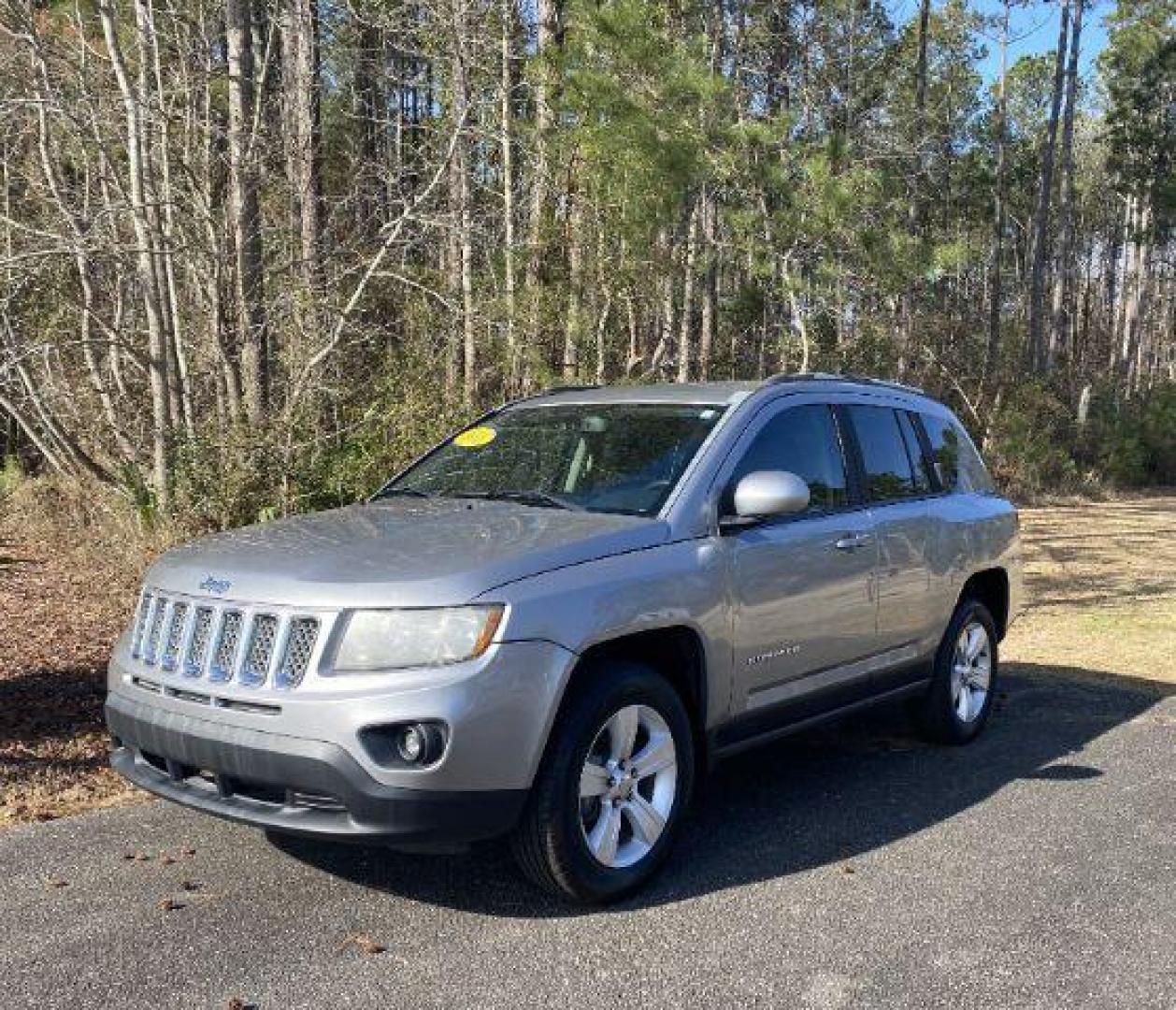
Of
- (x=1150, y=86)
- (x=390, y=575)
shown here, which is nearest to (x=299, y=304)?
(x=390, y=575)

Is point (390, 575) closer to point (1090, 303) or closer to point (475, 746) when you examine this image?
point (475, 746)

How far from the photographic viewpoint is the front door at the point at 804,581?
4.73 metres

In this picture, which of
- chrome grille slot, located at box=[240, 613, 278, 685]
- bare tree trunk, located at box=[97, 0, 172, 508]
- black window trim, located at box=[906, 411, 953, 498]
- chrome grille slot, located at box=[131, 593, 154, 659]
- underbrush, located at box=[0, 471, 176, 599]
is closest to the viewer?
chrome grille slot, located at box=[240, 613, 278, 685]

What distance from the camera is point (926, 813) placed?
523cm

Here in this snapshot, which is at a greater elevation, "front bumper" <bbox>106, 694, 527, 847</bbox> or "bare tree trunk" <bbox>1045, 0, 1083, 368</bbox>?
"bare tree trunk" <bbox>1045, 0, 1083, 368</bbox>

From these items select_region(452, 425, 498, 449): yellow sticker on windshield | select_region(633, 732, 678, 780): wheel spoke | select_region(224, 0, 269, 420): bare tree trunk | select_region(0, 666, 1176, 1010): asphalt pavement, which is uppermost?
select_region(224, 0, 269, 420): bare tree trunk

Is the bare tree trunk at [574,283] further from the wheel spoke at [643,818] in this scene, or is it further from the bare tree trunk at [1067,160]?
the bare tree trunk at [1067,160]

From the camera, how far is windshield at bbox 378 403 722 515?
4.80 metres

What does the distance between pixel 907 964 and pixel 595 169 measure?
10298mm

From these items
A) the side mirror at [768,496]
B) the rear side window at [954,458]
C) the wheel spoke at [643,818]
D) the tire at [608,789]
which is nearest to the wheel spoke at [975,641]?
the rear side window at [954,458]

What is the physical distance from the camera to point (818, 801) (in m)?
5.38

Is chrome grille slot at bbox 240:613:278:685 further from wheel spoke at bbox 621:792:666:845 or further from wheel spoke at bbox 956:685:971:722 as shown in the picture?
wheel spoke at bbox 956:685:971:722

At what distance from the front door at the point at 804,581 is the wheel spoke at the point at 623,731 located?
2.00 feet

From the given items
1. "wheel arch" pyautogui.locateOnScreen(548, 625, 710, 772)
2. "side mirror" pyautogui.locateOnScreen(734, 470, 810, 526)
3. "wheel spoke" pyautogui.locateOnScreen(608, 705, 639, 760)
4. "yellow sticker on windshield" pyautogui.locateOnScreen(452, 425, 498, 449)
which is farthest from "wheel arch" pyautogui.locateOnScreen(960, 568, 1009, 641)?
"wheel spoke" pyautogui.locateOnScreen(608, 705, 639, 760)
